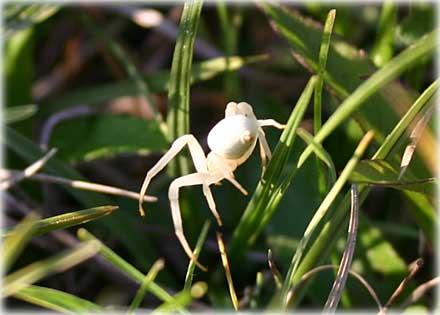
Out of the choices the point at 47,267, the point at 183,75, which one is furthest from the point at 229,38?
the point at 47,267

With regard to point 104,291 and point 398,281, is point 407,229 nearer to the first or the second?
point 398,281

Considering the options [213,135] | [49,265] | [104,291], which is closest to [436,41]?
[213,135]

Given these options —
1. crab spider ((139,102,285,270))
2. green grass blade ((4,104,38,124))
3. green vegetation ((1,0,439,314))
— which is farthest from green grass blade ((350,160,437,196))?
green grass blade ((4,104,38,124))

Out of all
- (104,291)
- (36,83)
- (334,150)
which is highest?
(36,83)

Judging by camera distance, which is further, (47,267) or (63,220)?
(63,220)

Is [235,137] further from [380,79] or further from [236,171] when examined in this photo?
[236,171]

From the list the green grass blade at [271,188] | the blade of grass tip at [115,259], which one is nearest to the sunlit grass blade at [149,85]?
the green grass blade at [271,188]
